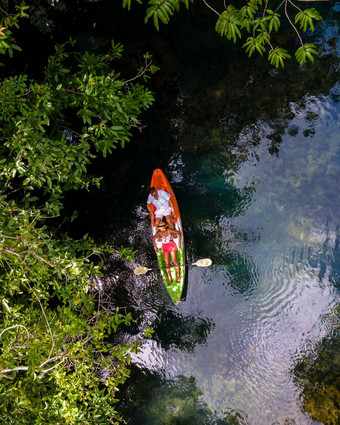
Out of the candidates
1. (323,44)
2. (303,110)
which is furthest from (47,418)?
(323,44)

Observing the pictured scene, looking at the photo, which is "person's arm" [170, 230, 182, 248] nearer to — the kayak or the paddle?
the kayak

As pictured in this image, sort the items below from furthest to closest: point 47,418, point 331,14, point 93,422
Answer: point 331,14, point 93,422, point 47,418

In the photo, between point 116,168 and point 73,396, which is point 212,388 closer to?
point 73,396

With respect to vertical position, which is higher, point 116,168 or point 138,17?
point 138,17

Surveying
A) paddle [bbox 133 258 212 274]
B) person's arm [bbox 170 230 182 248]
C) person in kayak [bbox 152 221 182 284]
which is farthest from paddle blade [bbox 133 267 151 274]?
person's arm [bbox 170 230 182 248]

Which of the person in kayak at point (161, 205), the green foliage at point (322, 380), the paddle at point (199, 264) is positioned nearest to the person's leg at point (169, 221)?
the person in kayak at point (161, 205)

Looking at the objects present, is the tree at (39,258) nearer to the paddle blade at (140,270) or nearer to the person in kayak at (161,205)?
the person in kayak at (161,205)
